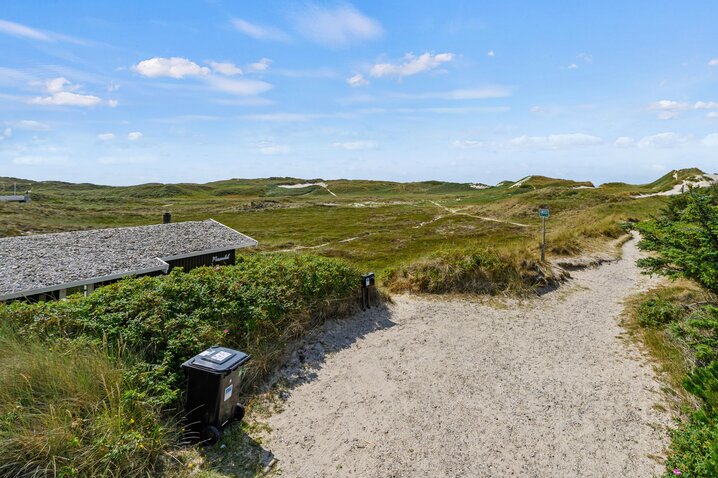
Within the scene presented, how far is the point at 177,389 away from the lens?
6.06 meters

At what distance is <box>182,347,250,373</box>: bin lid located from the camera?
584cm

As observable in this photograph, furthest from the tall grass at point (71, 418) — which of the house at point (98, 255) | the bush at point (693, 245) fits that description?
the bush at point (693, 245)

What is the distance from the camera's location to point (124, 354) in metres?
6.36

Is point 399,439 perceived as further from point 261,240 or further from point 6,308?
point 261,240

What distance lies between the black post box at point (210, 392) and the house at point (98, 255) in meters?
8.18

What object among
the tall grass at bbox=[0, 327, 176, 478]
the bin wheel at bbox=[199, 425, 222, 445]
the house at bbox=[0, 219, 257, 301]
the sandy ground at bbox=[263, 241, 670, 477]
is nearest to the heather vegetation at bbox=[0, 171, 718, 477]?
the tall grass at bbox=[0, 327, 176, 478]

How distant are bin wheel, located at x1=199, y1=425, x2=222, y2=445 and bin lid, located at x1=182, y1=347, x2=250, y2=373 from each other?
879 mm

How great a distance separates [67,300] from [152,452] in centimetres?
428

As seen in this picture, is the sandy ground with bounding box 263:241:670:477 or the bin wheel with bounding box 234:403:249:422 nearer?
the sandy ground with bounding box 263:241:670:477

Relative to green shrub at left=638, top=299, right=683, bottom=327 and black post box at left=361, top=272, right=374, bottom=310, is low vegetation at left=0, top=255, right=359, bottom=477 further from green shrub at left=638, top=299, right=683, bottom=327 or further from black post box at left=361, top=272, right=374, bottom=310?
green shrub at left=638, top=299, right=683, bottom=327

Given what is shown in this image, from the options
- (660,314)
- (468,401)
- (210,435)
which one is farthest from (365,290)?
(660,314)

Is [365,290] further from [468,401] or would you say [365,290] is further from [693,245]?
[693,245]

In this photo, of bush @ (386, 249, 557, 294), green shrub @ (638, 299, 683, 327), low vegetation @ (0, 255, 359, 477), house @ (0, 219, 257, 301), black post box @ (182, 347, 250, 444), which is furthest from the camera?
bush @ (386, 249, 557, 294)

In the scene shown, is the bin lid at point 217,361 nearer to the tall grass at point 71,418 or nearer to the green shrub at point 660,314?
the tall grass at point 71,418
